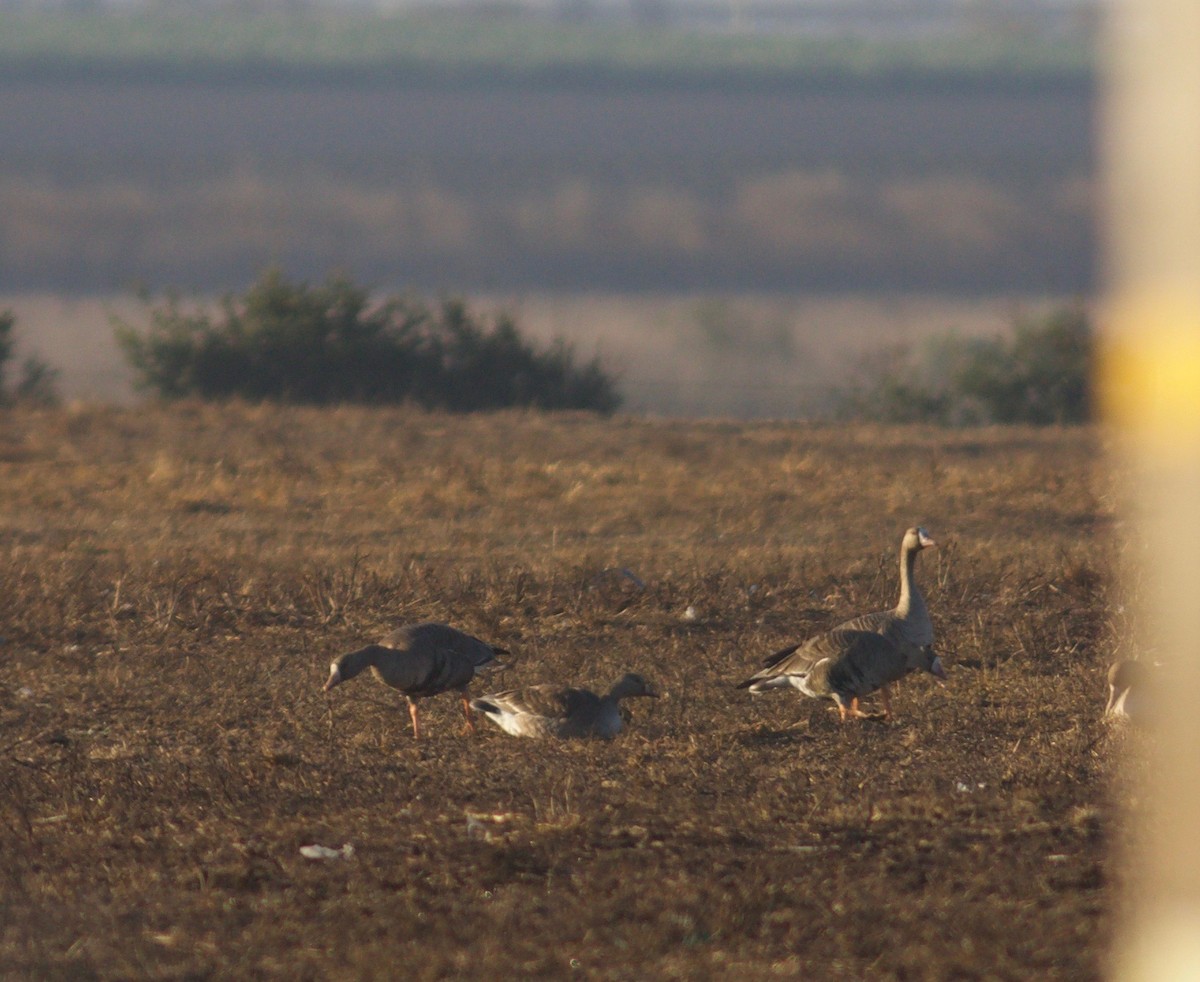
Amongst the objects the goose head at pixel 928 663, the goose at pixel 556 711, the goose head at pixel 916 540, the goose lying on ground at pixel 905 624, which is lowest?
the goose at pixel 556 711

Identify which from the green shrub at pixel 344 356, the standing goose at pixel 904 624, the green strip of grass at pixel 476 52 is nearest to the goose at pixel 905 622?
the standing goose at pixel 904 624

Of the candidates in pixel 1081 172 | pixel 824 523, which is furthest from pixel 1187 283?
pixel 1081 172

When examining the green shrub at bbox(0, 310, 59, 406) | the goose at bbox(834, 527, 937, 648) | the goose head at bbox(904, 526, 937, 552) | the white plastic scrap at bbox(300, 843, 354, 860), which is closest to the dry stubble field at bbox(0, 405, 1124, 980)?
the white plastic scrap at bbox(300, 843, 354, 860)

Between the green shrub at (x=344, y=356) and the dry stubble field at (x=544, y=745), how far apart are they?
29.9 feet

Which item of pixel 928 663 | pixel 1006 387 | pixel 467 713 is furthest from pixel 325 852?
pixel 1006 387

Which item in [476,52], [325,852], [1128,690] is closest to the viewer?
[325,852]

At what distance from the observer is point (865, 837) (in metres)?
7.18

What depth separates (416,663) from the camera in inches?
364

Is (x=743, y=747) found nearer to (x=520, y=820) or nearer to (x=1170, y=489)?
(x=520, y=820)

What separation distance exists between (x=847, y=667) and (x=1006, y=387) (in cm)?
1959

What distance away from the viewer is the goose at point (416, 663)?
364 inches

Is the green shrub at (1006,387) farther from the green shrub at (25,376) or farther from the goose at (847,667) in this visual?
the goose at (847,667)

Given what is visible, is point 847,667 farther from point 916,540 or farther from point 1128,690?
point 916,540

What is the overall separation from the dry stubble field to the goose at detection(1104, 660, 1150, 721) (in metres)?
0.15
